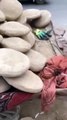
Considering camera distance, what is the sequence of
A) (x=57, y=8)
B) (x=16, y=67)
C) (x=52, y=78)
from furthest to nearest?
(x=57, y=8) → (x=52, y=78) → (x=16, y=67)

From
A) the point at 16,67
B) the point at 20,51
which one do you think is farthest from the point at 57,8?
the point at 16,67

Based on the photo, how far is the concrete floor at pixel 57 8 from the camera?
12.1ft

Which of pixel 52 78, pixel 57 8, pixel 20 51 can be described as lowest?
pixel 57 8

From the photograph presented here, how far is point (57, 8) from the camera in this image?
439 cm

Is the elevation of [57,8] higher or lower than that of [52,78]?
lower

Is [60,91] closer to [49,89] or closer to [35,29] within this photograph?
[49,89]

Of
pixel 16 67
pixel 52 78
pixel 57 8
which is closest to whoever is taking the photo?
pixel 16 67

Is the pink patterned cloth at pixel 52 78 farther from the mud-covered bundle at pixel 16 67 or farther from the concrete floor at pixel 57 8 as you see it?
the concrete floor at pixel 57 8

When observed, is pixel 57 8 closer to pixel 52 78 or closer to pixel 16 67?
pixel 52 78

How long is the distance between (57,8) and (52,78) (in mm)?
3096

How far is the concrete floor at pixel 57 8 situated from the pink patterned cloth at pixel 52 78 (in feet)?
6.58

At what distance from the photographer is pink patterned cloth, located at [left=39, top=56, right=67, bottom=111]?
52.8 inches

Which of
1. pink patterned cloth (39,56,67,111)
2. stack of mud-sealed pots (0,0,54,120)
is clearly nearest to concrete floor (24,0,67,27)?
stack of mud-sealed pots (0,0,54,120)

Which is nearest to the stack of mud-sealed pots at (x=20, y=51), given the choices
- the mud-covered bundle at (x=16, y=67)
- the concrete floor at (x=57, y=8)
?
the mud-covered bundle at (x=16, y=67)
